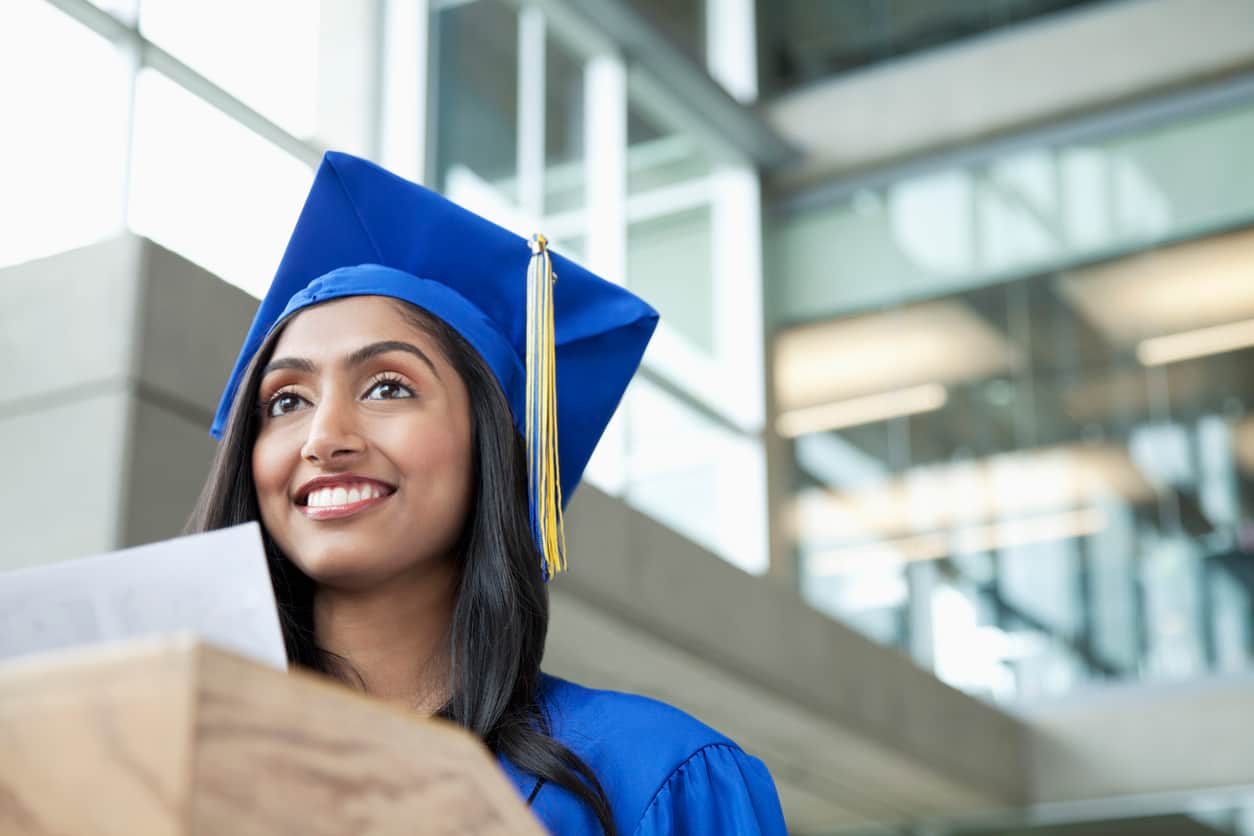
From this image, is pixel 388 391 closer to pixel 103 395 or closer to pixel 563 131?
pixel 103 395

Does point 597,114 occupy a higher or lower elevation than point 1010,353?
higher

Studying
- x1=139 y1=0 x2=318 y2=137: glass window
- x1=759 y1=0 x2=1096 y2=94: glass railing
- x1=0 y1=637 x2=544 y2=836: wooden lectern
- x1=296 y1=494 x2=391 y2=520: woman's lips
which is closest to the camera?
x1=0 y1=637 x2=544 y2=836: wooden lectern

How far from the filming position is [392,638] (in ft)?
5.10

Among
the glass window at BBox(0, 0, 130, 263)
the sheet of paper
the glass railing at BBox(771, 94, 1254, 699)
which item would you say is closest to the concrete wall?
the glass window at BBox(0, 0, 130, 263)

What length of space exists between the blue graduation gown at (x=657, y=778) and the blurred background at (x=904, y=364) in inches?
177

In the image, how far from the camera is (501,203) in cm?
750

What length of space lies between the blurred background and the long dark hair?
4.36m

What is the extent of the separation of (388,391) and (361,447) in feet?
0.28

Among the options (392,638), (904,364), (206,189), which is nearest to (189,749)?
(392,638)

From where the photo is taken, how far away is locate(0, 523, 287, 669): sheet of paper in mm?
956

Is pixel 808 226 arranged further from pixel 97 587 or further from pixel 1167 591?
pixel 97 587

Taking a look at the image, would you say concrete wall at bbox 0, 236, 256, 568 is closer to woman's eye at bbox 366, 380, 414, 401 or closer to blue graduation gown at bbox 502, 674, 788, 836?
woman's eye at bbox 366, 380, 414, 401

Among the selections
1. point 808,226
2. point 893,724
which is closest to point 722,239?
point 808,226

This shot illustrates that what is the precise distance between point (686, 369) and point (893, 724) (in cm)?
208
